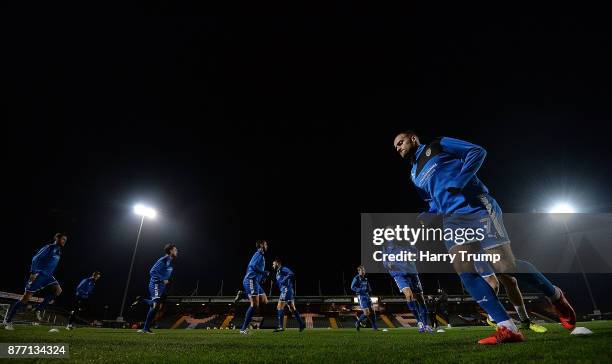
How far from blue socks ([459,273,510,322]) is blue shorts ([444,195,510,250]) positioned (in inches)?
16.7

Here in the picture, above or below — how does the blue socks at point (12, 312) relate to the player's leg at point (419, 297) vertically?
below

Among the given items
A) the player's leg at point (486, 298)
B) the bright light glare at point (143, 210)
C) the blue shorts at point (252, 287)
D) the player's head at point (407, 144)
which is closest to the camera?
the player's leg at point (486, 298)

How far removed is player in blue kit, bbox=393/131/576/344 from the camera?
12.9ft

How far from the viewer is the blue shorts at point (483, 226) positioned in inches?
157

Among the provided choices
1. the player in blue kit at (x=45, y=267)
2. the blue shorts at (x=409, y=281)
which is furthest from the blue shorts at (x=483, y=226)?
the player in blue kit at (x=45, y=267)

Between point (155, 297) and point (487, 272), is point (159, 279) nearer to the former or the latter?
point (155, 297)

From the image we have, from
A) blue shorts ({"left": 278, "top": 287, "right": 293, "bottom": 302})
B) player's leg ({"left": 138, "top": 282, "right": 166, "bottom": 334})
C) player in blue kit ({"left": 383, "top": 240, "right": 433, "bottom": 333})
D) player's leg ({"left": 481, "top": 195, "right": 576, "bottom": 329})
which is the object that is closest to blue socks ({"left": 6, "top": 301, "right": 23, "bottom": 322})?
player's leg ({"left": 138, "top": 282, "right": 166, "bottom": 334})

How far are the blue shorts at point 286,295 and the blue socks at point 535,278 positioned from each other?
10566 millimetres

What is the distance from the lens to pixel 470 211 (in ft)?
13.4

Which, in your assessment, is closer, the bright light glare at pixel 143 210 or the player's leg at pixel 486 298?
the player's leg at pixel 486 298

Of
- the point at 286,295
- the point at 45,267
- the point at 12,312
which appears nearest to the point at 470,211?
the point at 286,295

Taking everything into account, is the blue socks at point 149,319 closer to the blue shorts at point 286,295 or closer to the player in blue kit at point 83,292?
the blue shorts at point 286,295

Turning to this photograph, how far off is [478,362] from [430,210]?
2783 millimetres

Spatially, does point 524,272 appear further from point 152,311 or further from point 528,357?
point 152,311
